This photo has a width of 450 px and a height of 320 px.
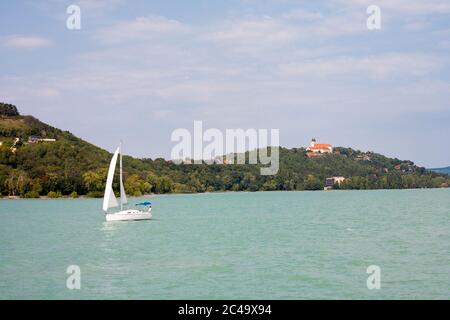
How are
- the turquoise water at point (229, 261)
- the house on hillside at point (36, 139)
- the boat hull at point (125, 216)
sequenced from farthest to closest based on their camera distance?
the house on hillside at point (36, 139)
the boat hull at point (125, 216)
the turquoise water at point (229, 261)

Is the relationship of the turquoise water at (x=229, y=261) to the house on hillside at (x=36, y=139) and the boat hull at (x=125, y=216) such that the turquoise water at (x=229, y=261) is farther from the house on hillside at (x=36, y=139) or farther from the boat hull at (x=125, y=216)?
the house on hillside at (x=36, y=139)

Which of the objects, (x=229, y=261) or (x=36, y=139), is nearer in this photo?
(x=229, y=261)

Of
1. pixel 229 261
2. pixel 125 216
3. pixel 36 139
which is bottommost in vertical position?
pixel 229 261

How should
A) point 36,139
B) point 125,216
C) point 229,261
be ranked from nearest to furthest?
point 229,261 → point 125,216 → point 36,139

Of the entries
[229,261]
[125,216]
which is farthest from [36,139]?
[229,261]

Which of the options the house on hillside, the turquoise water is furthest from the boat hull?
the house on hillside

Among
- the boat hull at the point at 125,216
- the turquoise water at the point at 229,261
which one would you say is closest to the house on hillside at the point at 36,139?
the boat hull at the point at 125,216

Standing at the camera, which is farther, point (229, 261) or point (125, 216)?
point (125, 216)

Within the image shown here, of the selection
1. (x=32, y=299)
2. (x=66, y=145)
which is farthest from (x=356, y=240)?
(x=66, y=145)

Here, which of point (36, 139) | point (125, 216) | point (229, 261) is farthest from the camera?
point (36, 139)

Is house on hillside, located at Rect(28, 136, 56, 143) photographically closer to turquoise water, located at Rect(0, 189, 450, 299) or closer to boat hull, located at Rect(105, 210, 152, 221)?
boat hull, located at Rect(105, 210, 152, 221)

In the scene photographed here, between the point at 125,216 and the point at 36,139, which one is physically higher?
the point at 36,139

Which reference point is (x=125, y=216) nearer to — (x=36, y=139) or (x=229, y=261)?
(x=229, y=261)
